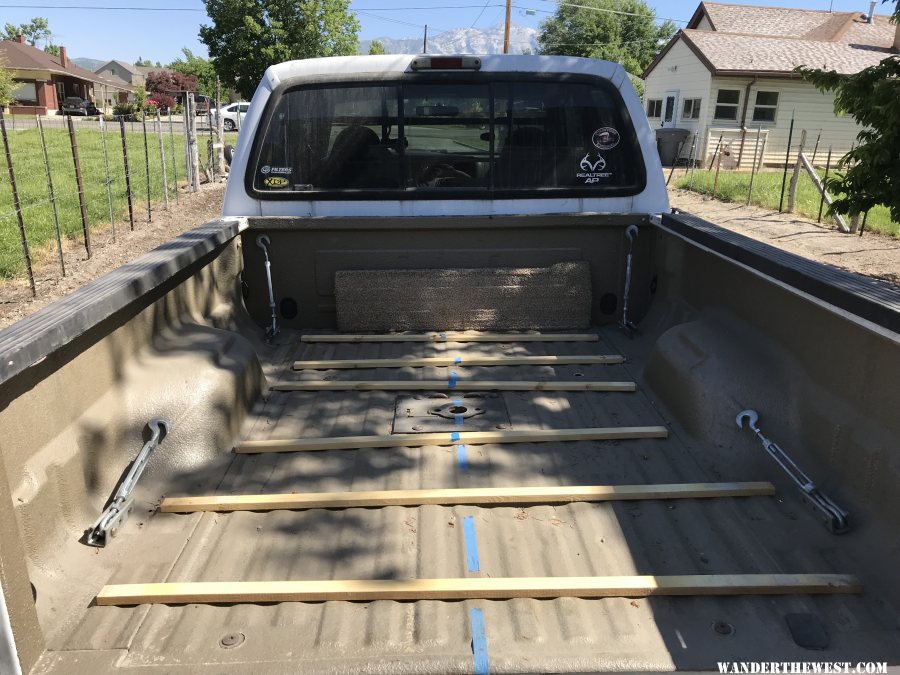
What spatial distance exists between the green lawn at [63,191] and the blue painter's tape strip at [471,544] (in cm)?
776

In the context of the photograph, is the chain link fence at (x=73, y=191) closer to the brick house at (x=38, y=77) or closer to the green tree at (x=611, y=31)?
the green tree at (x=611, y=31)

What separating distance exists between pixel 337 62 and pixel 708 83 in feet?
83.8

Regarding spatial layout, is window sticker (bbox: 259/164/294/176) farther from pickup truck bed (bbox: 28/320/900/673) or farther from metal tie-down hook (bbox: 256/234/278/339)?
pickup truck bed (bbox: 28/320/900/673)

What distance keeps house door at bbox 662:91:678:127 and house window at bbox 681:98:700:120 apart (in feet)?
2.91

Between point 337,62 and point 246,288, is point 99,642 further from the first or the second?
point 337,62

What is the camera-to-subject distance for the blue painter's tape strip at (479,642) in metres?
1.89

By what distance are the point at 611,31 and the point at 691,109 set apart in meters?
26.2

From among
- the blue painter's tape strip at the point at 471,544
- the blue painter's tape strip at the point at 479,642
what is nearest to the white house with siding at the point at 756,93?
the blue painter's tape strip at the point at 471,544

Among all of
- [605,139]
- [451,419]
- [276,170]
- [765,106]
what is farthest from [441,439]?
[765,106]

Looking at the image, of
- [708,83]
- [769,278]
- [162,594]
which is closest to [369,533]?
[162,594]

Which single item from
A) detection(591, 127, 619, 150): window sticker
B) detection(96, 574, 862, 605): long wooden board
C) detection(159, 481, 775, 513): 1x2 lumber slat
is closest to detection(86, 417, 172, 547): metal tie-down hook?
detection(159, 481, 775, 513): 1x2 lumber slat

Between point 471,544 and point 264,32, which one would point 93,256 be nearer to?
point 471,544

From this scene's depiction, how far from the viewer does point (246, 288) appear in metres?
4.32

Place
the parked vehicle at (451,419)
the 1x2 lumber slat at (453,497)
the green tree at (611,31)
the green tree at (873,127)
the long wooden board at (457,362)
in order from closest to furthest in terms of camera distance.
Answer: the parked vehicle at (451,419) < the 1x2 lumber slat at (453,497) < the long wooden board at (457,362) < the green tree at (873,127) < the green tree at (611,31)
